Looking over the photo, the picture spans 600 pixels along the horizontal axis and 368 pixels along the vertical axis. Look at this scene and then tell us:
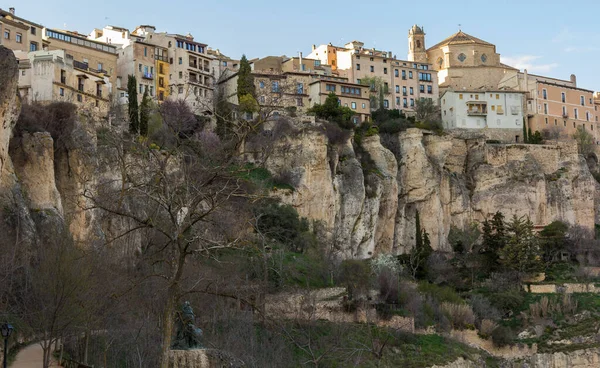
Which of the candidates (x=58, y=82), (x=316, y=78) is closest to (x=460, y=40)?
(x=316, y=78)

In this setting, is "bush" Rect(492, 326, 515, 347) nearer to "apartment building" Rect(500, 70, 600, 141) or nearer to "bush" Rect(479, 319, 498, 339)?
"bush" Rect(479, 319, 498, 339)

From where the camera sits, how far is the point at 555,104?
7531 cm

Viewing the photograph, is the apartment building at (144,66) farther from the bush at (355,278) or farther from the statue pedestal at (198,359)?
the statue pedestal at (198,359)

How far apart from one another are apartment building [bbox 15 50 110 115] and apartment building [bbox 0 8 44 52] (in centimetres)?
296

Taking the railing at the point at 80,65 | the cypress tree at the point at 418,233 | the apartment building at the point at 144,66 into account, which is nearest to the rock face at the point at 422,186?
the cypress tree at the point at 418,233

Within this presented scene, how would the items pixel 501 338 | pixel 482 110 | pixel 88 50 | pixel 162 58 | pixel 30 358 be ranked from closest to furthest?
pixel 30 358, pixel 501 338, pixel 88 50, pixel 162 58, pixel 482 110

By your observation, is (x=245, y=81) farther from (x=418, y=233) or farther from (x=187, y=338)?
(x=187, y=338)

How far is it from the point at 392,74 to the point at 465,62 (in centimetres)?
960

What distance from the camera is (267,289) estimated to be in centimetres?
4047

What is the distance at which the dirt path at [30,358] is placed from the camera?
2362 cm

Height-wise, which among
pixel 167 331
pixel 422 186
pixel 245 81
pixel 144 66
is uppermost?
pixel 144 66

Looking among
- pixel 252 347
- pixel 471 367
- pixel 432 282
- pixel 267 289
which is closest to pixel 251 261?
pixel 267 289

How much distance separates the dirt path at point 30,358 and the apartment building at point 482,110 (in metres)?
48.2

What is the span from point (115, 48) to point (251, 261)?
27438 mm
